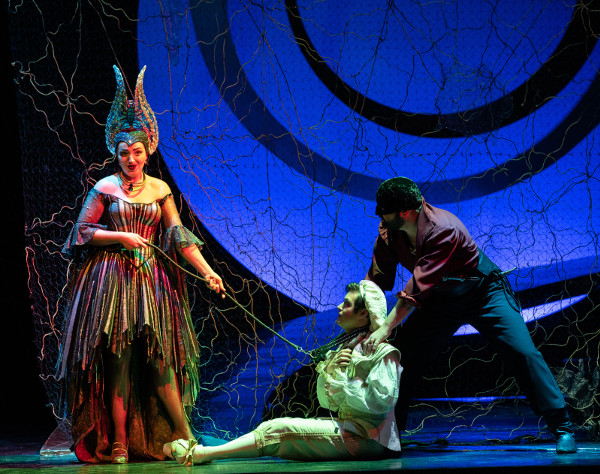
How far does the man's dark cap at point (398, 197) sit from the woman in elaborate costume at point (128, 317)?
0.85 meters

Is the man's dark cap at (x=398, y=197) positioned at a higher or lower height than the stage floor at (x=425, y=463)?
higher

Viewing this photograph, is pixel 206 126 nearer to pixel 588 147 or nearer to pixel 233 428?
pixel 233 428

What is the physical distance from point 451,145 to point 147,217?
5.65ft

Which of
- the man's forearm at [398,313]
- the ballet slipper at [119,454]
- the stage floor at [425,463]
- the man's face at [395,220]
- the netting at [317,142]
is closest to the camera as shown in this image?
the stage floor at [425,463]

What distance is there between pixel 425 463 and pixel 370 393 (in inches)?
13.2

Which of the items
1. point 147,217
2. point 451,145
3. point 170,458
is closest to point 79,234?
point 147,217

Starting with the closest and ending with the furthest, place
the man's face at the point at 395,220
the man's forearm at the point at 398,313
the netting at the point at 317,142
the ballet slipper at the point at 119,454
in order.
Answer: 1. the man's forearm at the point at 398,313
2. the man's face at the point at 395,220
3. the ballet slipper at the point at 119,454
4. the netting at the point at 317,142

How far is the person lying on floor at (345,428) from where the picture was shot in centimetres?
294

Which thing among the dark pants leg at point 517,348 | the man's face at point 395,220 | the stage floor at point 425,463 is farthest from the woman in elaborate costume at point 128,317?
the dark pants leg at point 517,348

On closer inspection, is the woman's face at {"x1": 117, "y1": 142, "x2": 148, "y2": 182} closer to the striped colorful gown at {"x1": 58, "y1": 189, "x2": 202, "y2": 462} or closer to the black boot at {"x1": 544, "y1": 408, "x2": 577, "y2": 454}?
the striped colorful gown at {"x1": 58, "y1": 189, "x2": 202, "y2": 462}

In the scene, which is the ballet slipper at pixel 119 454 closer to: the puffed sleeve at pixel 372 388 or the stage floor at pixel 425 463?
the stage floor at pixel 425 463

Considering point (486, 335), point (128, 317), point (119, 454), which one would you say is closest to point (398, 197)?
point (486, 335)

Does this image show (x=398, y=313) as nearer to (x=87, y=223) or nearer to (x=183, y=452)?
(x=183, y=452)

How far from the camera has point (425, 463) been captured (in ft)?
9.52
